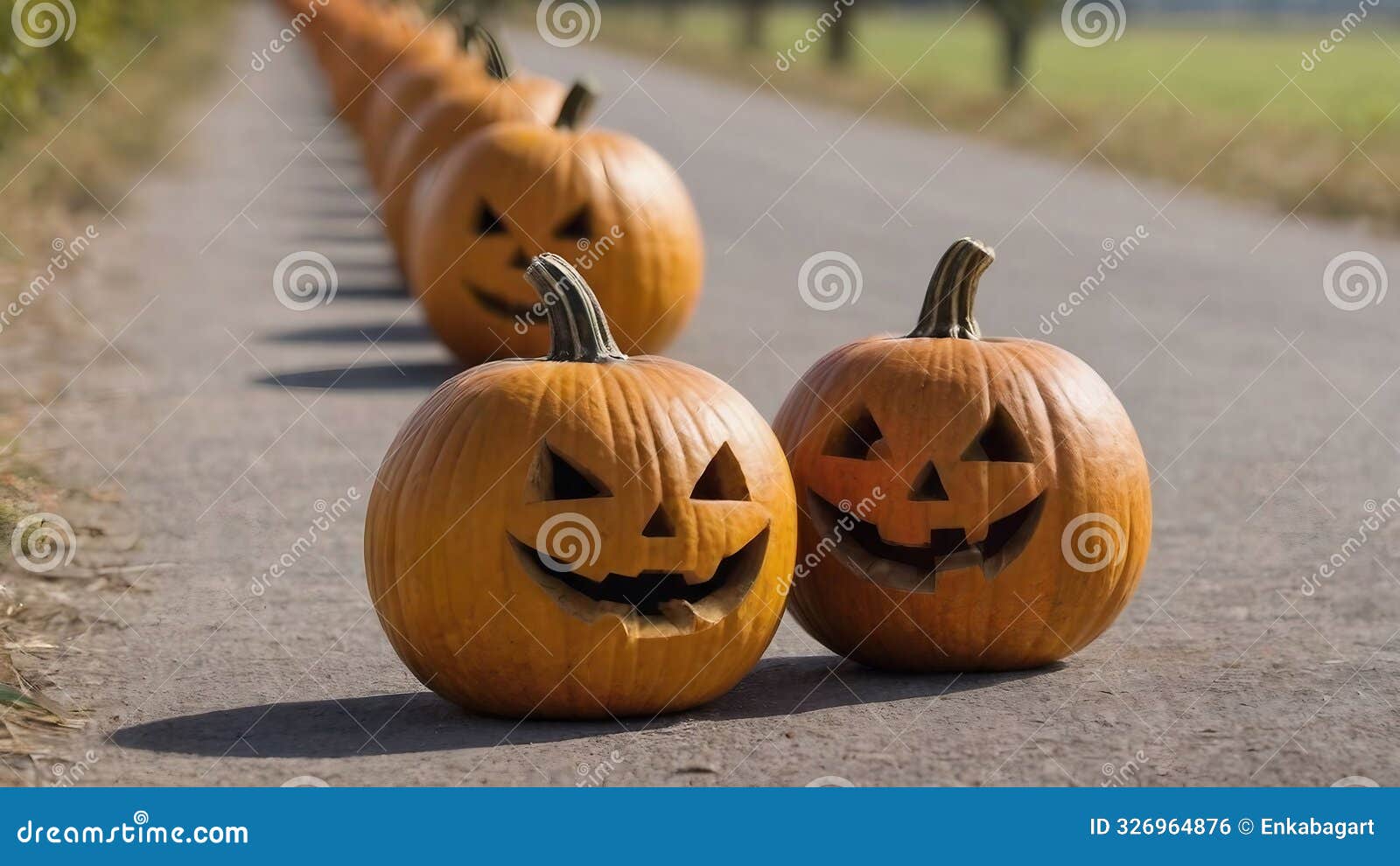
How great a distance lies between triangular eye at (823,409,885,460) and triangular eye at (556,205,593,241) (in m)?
4.83

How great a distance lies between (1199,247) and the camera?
16281mm

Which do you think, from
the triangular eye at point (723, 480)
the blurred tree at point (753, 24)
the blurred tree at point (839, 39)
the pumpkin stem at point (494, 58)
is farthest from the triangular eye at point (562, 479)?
the blurred tree at point (753, 24)

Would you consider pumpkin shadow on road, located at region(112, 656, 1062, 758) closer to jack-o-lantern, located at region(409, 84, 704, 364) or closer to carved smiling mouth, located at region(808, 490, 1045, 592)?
carved smiling mouth, located at region(808, 490, 1045, 592)

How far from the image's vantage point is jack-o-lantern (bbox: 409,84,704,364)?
10.3 meters

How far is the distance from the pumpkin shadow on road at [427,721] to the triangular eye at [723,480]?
579 millimetres

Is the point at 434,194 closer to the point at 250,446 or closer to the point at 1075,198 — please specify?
the point at 250,446

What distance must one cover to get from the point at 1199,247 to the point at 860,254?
2841 mm

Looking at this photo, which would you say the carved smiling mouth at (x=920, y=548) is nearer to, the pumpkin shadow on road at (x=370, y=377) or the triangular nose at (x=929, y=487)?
the triangular nose at (x=929, y=487)

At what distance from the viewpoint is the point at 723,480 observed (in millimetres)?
5223

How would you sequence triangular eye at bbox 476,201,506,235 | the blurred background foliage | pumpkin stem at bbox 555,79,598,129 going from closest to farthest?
pumpkin stem at bbox 555,79,598,129 → triangular eye at bbox 476,201,506,235 → the blurred background foliage

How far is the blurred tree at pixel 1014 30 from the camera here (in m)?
31.8

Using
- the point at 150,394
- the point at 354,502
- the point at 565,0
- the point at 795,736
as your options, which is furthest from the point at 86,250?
the point at 565,0

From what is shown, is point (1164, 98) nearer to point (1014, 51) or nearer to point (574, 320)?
point (1014, 51)

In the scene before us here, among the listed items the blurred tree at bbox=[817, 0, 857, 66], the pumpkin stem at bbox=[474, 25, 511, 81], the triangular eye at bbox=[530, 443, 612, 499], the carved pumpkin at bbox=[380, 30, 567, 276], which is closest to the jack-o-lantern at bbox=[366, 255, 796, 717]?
the triangular eye at bbox=[530, 443, 612, 499]
